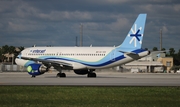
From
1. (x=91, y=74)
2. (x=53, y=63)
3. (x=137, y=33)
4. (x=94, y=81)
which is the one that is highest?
(x=137, y=33)

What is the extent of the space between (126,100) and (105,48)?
36.2 metres

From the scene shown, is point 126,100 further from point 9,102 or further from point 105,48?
point 105,48

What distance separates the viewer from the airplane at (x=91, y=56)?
2269 inches

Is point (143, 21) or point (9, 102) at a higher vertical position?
point (143, 21)

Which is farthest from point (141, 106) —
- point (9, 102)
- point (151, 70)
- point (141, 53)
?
point (151, 70)

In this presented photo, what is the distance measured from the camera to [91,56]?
6022cm

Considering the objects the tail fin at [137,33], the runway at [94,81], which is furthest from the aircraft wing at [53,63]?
the tail fin at [137,33]

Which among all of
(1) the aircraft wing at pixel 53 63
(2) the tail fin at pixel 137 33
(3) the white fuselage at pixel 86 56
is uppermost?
(2) the tail fin at pixel 137 33

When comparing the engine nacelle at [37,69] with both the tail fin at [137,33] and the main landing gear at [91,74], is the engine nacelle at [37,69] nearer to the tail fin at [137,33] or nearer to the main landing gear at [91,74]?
the main landing gear at [91,74]

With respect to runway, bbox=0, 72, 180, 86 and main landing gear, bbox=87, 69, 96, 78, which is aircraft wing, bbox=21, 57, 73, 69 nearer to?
main landing gear, bbox=87, 69, 96, 78

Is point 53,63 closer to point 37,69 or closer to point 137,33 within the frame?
point 37,69

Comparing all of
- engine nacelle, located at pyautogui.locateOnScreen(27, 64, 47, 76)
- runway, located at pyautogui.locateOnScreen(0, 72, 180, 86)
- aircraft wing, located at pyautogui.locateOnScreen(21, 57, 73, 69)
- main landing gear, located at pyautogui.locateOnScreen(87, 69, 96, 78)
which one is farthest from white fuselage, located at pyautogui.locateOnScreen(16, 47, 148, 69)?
engine nacelle, located at pyautogui.locateOnScreen(27, 64, 47, 76)

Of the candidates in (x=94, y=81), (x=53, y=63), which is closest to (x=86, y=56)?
(x=53, y=63)

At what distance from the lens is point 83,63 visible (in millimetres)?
60531
